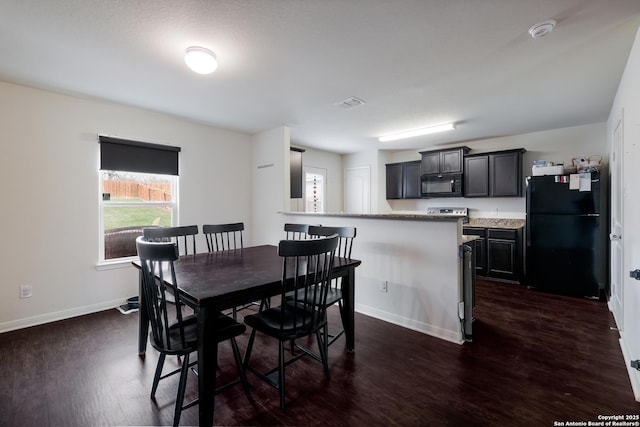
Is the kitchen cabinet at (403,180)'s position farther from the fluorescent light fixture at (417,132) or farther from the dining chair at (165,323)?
the dining chair at (165,323)

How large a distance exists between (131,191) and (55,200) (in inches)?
28.4

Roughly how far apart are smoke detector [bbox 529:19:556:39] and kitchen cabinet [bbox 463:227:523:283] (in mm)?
3083

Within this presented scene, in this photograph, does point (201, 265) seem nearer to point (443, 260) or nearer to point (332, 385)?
point (332, 385)

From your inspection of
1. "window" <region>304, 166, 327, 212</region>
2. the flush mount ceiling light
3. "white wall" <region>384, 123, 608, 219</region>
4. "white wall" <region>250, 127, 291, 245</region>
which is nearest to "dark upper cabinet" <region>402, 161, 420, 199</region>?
"white wall" <region>384, 123, 608, 219</region>

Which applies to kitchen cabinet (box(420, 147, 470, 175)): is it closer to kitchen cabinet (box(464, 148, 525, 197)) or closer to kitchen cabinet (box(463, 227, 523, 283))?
kitchen cabinet (box(464, 148, 525, 197))

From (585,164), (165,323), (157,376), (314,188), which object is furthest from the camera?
(314,188)

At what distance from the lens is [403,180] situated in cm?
589

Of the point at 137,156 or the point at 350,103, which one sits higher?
the point at 350,103

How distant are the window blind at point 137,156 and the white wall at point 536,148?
4694 mm

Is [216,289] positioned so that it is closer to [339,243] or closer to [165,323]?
[165,323]

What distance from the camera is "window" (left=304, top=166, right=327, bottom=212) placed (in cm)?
595

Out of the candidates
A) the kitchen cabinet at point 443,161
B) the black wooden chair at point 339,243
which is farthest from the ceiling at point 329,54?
the black wooden chair at point 339,243

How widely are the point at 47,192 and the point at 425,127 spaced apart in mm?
4747

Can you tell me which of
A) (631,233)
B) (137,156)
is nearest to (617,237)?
(631,233)
